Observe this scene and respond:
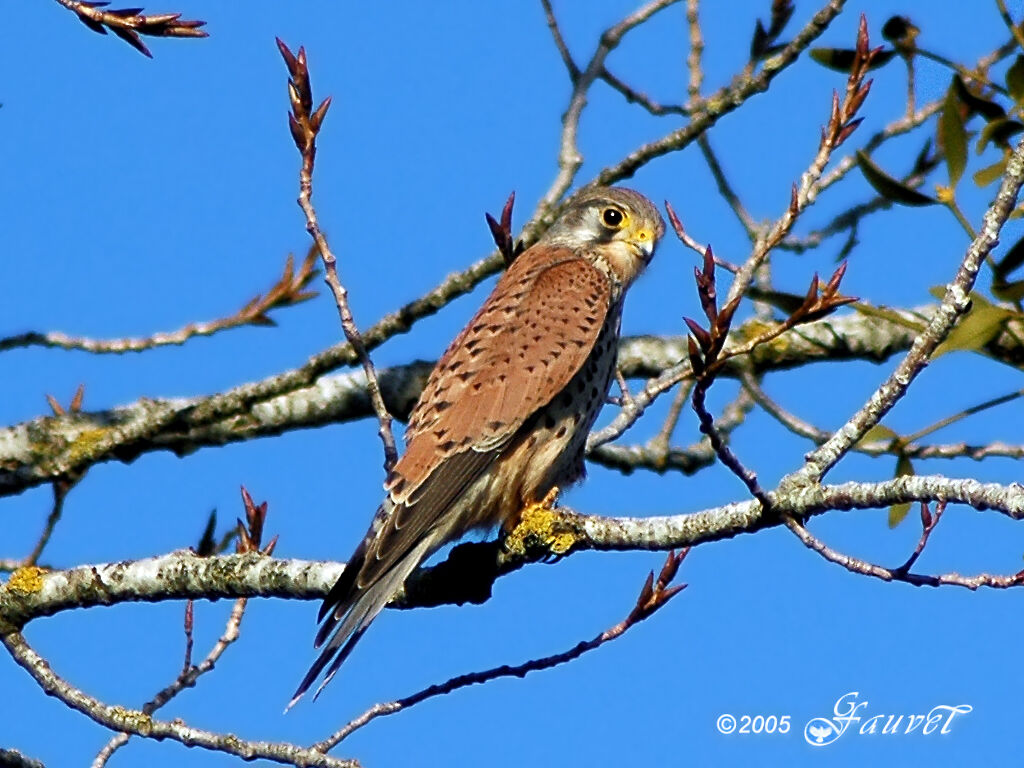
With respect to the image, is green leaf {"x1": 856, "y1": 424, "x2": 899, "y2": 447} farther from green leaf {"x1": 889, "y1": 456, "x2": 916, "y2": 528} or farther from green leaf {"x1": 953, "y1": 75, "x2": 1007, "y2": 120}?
green leaf {"x1": 953, "y1": 75, "x2": 1007, "y2": 120}

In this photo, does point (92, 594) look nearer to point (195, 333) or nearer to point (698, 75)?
point (195, 333)

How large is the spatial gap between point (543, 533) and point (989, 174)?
142 centimetres

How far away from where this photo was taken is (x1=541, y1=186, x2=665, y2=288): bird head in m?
5.01

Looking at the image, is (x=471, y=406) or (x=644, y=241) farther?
(x=644, y=241)

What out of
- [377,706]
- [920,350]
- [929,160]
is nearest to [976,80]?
[929,160]

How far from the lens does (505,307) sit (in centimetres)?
459

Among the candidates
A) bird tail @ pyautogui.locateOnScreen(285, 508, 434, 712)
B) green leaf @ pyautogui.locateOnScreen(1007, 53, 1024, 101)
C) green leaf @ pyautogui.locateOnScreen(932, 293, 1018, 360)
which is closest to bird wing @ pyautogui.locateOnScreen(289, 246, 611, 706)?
bird tail @ pyautogui.locateOnScreen(285, 508, 434, 712)

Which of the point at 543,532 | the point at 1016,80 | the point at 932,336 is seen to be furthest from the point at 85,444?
the point at 1016,80

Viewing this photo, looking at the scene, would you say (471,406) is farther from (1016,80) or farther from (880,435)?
(1016,80)

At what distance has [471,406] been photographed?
4.21 m

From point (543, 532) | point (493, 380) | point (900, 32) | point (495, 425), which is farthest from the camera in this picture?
point (493, 380)

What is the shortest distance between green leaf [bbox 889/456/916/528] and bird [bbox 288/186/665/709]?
0.88m

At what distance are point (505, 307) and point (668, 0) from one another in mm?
1304

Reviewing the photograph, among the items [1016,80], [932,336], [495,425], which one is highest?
[1016,80]
